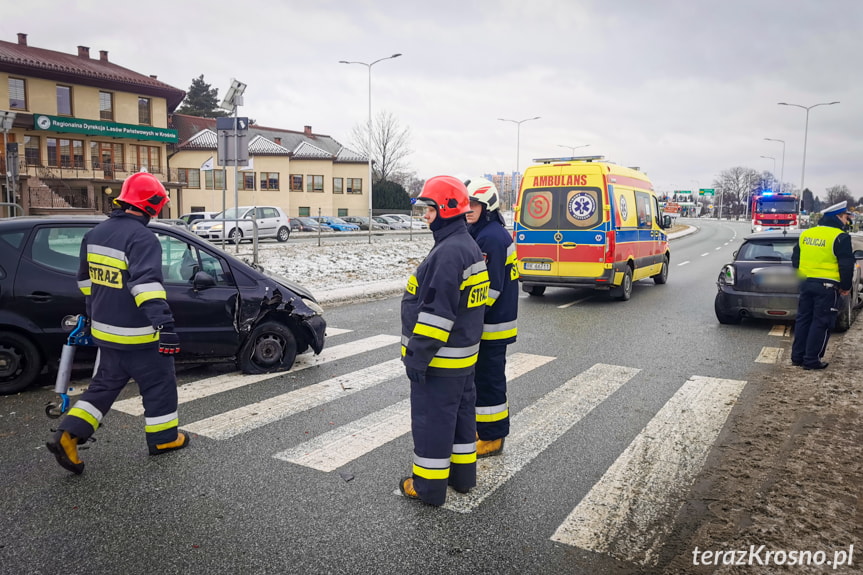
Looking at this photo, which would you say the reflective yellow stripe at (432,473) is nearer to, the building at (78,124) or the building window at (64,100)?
the building at (78,124)

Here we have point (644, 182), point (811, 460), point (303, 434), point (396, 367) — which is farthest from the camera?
point (644, 182)

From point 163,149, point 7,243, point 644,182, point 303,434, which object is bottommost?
point 303,434

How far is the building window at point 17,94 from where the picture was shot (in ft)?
126

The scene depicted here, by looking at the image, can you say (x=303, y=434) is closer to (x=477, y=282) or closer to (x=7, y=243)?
(x=477, y=282)

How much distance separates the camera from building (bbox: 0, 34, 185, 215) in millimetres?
37875

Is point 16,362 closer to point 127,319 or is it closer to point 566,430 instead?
point 127,319

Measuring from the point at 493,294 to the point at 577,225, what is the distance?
8.45 metres

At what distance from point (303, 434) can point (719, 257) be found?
80.2 feet

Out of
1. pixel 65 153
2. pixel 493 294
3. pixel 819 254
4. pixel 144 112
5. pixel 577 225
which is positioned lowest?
pixel 493 294

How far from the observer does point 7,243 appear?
6.21m

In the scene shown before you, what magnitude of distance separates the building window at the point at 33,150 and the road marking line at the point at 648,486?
42.7 meters

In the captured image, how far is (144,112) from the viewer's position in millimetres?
45094

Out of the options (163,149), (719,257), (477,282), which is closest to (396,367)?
(477,282)

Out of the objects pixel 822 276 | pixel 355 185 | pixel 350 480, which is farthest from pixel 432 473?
pixel 355 185
